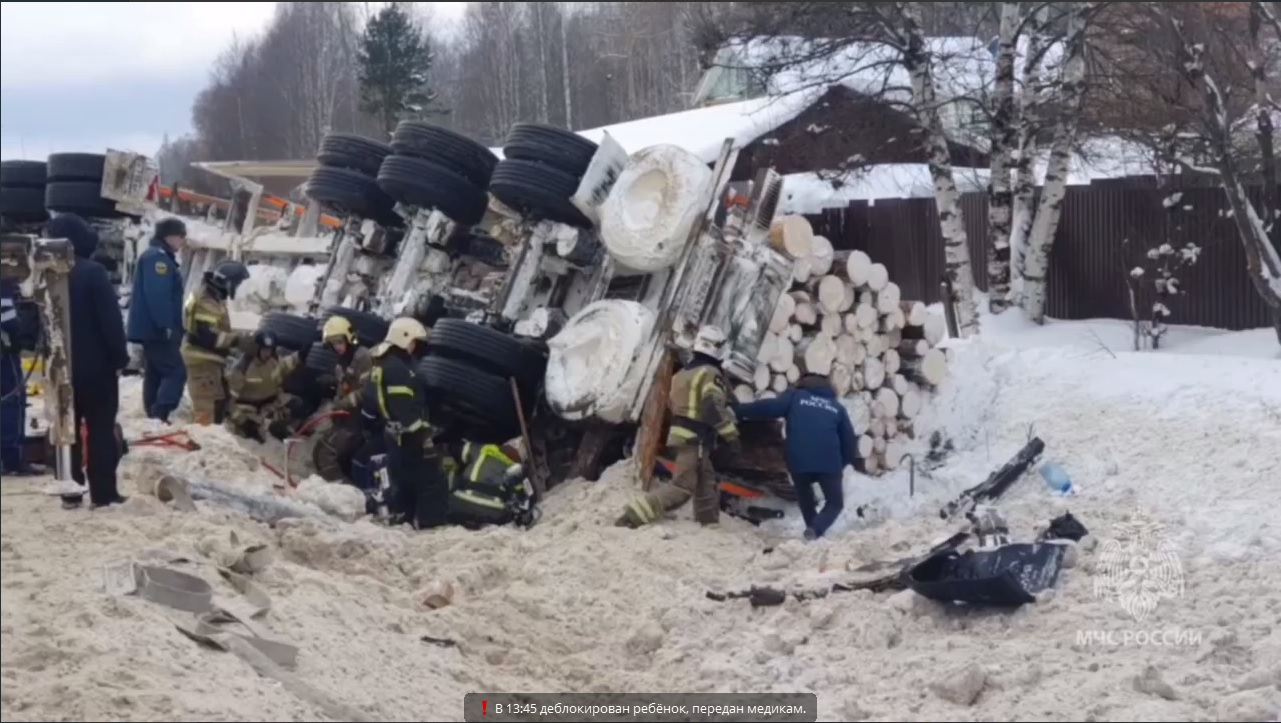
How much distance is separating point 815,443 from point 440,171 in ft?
14.0

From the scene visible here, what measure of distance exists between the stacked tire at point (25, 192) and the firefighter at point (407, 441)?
26.6 ft

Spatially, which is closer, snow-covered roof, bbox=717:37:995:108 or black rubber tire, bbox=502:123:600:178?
black rubber tire, bbox=502:123:600:178

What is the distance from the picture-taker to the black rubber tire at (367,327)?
11.8 m

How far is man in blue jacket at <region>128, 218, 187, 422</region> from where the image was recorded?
1121 cm

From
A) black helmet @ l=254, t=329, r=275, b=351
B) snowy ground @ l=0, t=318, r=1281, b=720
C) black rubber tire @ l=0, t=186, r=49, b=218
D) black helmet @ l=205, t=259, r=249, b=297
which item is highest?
black rubber tire @ l=0, t=186, r=49, b=218

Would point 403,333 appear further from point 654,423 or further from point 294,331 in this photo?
point 294,331

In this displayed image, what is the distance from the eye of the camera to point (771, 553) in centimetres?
905

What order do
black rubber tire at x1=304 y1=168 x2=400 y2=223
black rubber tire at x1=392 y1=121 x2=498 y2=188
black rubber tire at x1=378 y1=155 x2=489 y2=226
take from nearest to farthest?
1. black rubber tire at x1=378 y1=155 x2=489 y2=226
2. black rubber tire at x1=392 y1=121 x2=498 y2=188
3. black rubber tire at x1=304 y1=168 x2=400 y2=223

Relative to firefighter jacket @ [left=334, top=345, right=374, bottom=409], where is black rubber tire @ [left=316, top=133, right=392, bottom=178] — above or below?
above

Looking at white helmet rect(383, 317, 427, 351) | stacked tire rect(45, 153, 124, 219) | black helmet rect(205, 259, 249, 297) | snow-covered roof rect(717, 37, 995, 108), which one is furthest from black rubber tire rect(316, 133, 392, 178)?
snow-covered roof rect(717, 37, 995, 108)

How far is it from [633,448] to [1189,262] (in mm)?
8323

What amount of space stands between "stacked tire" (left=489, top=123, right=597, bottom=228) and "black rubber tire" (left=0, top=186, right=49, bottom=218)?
7.80 meters

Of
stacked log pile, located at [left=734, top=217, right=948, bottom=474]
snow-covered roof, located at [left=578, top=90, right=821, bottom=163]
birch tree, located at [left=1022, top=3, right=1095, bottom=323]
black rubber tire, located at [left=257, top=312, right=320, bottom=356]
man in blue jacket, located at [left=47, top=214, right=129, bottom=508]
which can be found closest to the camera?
man in blue jacket, located at [left=47, top=214, right=129, bottom=508]

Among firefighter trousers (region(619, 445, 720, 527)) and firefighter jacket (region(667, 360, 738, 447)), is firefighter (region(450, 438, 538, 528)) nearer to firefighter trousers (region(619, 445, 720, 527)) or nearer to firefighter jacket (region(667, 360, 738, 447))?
firefighter trousers (region(619, 445, 720, 527))
